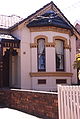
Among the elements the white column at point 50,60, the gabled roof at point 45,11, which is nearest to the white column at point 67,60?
the white column at point 50,60

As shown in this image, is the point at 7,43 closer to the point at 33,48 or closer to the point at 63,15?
the point at 33,48

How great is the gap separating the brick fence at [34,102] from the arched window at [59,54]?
210 inches

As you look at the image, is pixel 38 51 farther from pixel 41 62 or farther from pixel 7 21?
pixel 7 21

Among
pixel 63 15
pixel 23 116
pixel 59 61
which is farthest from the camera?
pixel 63 15

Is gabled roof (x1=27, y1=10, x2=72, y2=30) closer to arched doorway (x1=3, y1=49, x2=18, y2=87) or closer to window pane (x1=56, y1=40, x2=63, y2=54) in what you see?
window pane (x1=56, y1=40, x2=63, y2=54)

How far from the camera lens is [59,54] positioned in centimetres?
1678

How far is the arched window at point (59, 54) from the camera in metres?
16.6

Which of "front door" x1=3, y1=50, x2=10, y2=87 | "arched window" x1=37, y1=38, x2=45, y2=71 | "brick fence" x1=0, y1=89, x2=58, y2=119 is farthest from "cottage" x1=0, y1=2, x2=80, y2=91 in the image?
"brick fence" x1=0, y1=89, x2=58, y2=119

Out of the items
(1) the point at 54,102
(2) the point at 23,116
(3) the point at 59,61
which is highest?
(3) the point at 59,61

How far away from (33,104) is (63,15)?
10.0 metres

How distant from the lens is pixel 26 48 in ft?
52.7

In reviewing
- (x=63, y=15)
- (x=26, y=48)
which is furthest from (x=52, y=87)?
(x=63, y=15)

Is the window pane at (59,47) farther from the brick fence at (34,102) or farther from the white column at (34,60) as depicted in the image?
the brick fence at (34,102)

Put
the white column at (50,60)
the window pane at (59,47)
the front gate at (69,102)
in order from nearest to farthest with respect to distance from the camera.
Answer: the front gate at (69,102)
the white column at (50,60)
the window pane at (59,47)
